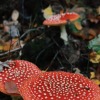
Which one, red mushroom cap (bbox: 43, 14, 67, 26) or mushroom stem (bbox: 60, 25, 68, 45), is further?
mushroom stem (bbox: 60, 25, 68, 45)

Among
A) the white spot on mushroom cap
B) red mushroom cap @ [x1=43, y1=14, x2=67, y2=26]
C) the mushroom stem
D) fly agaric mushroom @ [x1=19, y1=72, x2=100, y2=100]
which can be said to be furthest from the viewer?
the mushroom stem

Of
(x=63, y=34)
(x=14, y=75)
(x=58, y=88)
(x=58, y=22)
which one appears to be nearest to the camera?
(x=58, y=88)

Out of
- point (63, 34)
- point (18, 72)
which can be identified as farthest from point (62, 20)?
point (18, 72)

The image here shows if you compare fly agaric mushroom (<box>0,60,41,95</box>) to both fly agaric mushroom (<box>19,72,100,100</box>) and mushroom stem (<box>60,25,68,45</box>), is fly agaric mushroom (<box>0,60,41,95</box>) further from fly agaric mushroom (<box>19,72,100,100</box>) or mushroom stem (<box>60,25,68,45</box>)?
mushroom stem (<box>60,25,68,45</box>)

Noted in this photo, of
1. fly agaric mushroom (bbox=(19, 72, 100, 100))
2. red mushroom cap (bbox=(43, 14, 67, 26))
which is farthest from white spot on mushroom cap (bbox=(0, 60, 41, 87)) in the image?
red mushroom cap (bbox=(43, 14, 67, 26))

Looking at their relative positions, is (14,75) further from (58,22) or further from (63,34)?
(63,34)

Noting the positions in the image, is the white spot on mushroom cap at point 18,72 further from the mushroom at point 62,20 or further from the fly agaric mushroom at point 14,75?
the mushroom at point 62,20

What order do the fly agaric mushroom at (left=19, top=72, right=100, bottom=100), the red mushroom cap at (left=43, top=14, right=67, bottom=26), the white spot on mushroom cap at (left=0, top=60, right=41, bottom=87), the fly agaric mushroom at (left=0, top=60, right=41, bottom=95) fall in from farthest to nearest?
the red mushroom cap at (left=43, top=14, right=67, bottom=26), the white spot on mushroom cap at (left=0, top=60, right=41, bottom=87), the fly agaric mushroom at (left=0, top=60, right=41, bottom=95), the fly agaric mushroom at (left=19, top=72, right=100, bottom=100)
